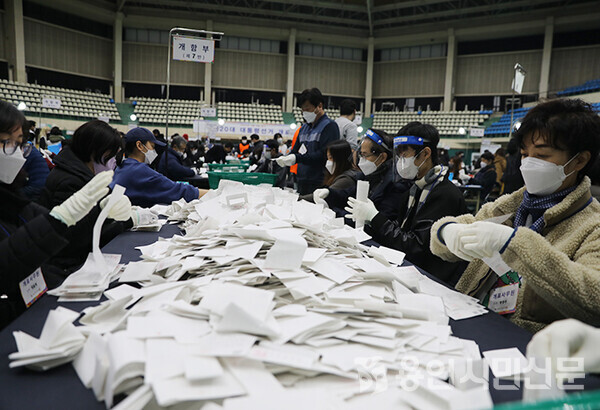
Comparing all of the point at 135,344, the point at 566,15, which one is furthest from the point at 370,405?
the point at 566,15

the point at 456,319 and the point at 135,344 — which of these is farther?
the point at 456,319

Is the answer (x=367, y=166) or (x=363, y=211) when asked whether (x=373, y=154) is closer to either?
(x=367, y=166)

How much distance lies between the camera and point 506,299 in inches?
46.6

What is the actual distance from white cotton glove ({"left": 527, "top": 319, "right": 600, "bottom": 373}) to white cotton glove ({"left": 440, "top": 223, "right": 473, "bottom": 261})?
52 centimetres

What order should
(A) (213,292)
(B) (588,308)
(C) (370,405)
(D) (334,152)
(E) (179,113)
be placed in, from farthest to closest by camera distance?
1. (E) (179,113)
2. (D) (334,152)
3. (B) (588,308)
4. (A) (213,292)
5. (C) (370,405)

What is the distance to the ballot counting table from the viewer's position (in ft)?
1.92

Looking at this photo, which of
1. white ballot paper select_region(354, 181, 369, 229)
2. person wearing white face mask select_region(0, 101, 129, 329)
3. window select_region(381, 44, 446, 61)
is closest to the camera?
person wearing white face mask select_region(0, 101, 129, 329)

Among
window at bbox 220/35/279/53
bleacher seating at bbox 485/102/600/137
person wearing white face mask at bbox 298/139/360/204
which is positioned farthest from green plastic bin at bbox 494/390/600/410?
window at bbox 220/35/279/53

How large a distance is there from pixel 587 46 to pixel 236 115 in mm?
13966

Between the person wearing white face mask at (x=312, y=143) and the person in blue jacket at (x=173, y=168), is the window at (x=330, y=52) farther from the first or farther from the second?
the person wearing white face mask at (x=312, y=143)

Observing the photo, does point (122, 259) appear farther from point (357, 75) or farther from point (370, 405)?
point (357, 75)

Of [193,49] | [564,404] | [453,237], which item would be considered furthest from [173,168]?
[564,404]

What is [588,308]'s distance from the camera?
2.98 ft

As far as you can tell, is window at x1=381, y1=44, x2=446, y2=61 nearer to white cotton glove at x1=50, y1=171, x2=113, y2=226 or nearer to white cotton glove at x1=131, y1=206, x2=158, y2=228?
white cotton glove at x1=131, y1=206, x2=158, y2=228
